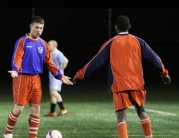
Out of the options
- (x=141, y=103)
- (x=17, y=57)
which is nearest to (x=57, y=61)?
(x=17, y=57)

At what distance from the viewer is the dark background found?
23188mm

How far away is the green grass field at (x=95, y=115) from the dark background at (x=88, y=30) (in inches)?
94.3

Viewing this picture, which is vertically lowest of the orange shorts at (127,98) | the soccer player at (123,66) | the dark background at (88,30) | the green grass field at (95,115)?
the green grass field at (95,115)

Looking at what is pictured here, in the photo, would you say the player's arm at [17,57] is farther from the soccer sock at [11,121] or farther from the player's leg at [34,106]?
the soccer sock at [11,121]

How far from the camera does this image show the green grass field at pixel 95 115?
10.9 m

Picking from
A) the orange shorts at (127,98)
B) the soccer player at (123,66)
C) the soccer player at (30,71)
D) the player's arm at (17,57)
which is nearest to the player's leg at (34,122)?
the soccer player at (30,71)

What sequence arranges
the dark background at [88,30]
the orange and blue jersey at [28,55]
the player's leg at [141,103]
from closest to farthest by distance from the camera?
the player's leg at [141,103] < the orange and blue jersey at [28,55] < the dark background at [88,30]

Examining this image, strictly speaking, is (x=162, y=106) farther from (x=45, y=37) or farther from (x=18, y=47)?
(x=45, y=37)

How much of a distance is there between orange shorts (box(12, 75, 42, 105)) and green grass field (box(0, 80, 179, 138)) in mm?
1016

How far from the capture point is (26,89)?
375 inches

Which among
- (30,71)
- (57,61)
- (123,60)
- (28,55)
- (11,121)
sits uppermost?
(57,61)

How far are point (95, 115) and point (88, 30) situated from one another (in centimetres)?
1115

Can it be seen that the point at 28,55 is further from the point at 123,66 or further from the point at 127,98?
the point at 127,98

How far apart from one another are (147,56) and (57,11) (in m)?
14.8
